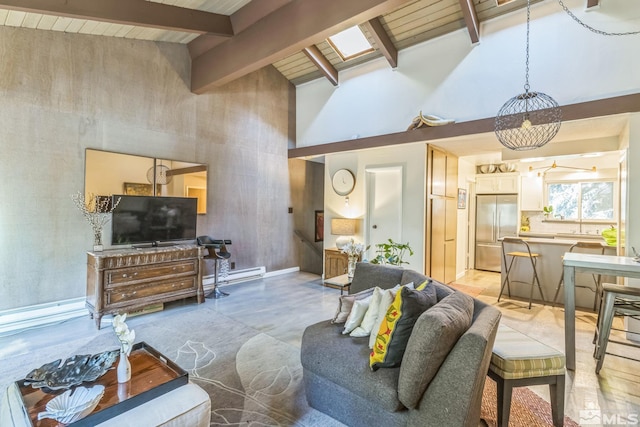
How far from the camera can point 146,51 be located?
4.41 meters

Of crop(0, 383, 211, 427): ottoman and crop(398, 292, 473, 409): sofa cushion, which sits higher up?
crop(398, 292, 473, 409): sofa cushion

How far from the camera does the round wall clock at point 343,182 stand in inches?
229

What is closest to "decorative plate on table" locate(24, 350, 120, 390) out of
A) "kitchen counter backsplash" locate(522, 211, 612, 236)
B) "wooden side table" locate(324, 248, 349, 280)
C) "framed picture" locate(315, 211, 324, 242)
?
"wooden side table" locate(324, 248, 349, 280)

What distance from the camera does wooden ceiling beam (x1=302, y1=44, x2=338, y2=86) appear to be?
17.6 ft

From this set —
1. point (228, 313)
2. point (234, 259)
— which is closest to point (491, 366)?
point (228, 313)

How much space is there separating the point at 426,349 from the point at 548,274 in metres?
4.39

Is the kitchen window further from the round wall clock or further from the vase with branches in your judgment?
the vase with branches

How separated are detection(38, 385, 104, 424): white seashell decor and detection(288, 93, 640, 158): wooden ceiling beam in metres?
4.77

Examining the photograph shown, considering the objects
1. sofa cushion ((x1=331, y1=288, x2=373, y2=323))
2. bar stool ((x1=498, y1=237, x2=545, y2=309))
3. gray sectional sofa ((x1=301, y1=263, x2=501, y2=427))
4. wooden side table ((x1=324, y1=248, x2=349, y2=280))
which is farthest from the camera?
wooden side table ((x1=324, y1=248, x2=349, y2=280))

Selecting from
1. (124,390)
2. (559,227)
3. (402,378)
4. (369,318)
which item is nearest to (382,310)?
(369,318)

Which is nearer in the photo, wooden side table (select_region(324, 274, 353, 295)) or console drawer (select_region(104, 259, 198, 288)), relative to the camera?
wooden side table (select_region(324, 274, 353, 295))

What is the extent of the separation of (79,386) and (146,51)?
457cm

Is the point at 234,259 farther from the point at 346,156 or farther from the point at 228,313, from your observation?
the point at 346,156

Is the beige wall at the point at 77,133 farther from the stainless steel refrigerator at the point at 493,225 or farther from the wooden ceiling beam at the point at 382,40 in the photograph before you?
the stainless steel refrigerator at the point at 493,225
